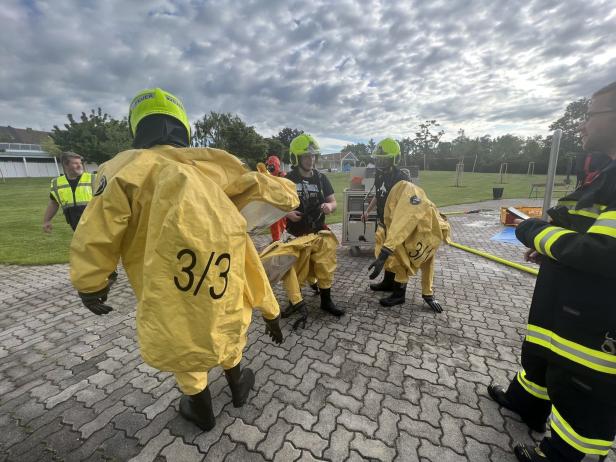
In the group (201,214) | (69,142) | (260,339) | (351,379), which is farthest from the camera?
(69,142)

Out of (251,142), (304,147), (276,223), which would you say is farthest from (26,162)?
(304,147)

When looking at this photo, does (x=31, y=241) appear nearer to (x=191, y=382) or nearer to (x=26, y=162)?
(x=191, y=382)

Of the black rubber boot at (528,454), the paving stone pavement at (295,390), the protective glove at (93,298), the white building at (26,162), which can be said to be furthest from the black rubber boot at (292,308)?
the white building at (26,162)

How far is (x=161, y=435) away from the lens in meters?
2.05

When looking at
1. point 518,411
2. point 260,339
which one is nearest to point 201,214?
point 260,339

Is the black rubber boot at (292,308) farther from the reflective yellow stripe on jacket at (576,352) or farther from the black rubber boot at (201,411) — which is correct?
the reflective yellow stripe on jacket at (576,352)

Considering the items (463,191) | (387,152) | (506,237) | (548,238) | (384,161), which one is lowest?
(506,237)

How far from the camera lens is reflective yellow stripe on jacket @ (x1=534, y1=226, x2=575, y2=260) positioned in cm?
144

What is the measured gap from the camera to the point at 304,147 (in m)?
3.45

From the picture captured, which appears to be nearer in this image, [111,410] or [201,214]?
[201,214]

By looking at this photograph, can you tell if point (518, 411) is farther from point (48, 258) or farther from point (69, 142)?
point (69, 142)

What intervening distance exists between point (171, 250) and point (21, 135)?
239ft

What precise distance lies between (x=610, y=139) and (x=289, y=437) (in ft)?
8.61

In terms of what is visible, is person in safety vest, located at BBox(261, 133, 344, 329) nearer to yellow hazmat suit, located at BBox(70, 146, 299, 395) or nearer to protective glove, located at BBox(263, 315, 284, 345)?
protective glove, located at BBox(263, 315, 284, 345)
